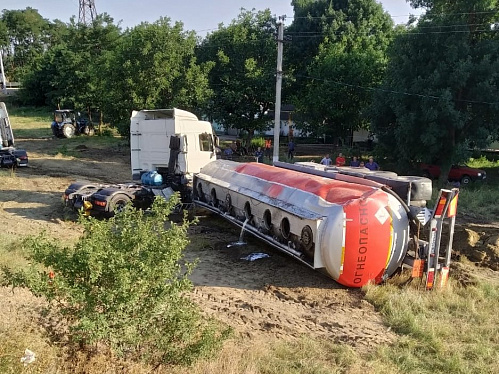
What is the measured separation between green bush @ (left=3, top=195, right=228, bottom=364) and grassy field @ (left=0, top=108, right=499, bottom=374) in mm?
262

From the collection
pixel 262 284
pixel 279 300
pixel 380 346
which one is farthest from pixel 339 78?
pixel 380 346

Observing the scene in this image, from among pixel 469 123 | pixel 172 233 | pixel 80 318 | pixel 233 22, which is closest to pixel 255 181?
pixel 172 233

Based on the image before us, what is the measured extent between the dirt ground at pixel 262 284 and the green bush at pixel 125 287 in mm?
1904

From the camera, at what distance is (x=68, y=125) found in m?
35.1

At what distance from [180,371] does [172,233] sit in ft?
4.50

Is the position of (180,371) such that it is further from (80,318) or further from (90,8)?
(90,8)

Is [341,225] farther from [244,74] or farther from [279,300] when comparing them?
[244,74]

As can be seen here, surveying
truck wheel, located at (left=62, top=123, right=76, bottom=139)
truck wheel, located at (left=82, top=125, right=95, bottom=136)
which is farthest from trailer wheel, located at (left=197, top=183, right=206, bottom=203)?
truck wheel, located at (left=82, top=125, right=95, bottom=136)

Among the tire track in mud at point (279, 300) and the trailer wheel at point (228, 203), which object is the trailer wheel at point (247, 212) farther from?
the trailer wheel at point (228, 203)

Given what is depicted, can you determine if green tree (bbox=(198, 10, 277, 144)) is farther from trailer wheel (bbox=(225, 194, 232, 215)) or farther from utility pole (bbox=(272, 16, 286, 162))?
trailer wheel (bbox=(225, 194, 232, 215))

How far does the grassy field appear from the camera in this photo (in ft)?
14.4

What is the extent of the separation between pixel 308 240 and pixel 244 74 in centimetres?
2198

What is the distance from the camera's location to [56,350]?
4.39 meters

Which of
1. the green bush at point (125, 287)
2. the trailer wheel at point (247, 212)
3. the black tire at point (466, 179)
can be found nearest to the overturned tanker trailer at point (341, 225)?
the trailer wheel at point (247, 212)
